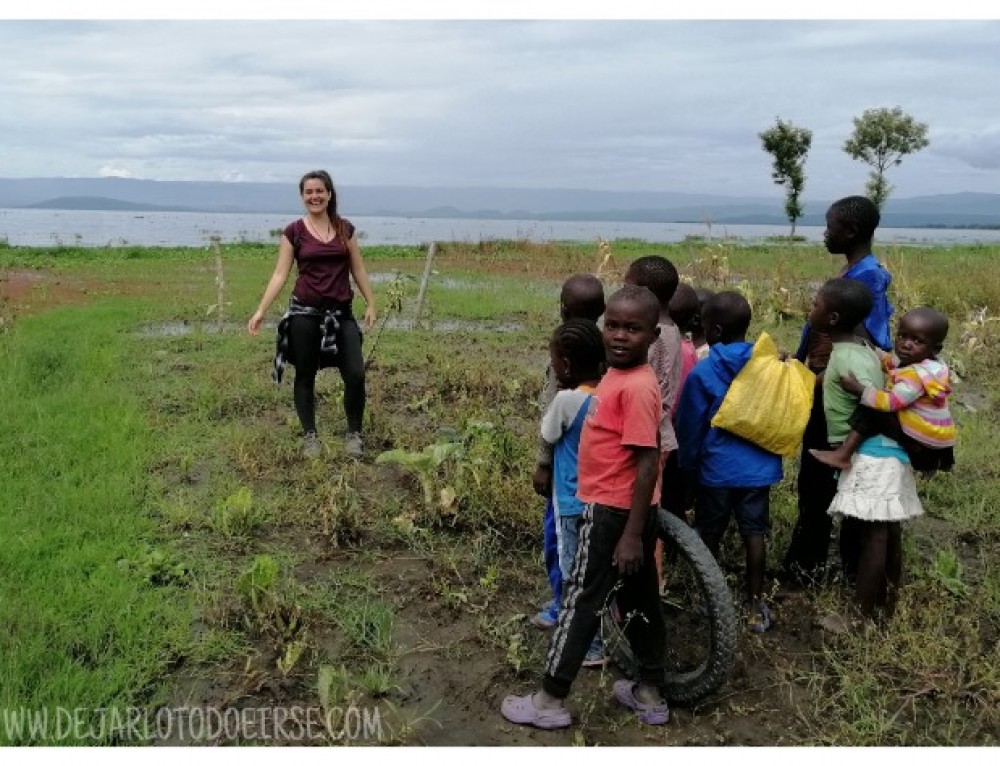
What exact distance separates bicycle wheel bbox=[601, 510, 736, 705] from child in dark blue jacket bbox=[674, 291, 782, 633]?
11.2 inches

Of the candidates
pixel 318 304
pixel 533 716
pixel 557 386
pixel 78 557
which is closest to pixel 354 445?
pixel 318 304

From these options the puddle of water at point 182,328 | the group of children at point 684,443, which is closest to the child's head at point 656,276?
the group of children at point 684,443

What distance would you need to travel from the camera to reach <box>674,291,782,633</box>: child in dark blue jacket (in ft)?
10.7

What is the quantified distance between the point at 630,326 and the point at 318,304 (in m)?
3.19

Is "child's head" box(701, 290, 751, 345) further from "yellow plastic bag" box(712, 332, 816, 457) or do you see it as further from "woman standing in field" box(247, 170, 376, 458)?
"woman standing in field" box(247, 170, 376, 458)

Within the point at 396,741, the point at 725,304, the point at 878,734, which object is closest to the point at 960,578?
the point at 878,734

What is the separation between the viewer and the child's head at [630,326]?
2.52 m

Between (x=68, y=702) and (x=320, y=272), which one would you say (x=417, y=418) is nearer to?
(x=320, y=272)

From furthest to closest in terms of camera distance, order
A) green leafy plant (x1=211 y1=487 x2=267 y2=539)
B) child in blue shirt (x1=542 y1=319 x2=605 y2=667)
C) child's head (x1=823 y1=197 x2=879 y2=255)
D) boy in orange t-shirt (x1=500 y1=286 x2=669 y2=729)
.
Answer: green leafy plant (x1=211 y1=487 x2=267 y2=539) → child's head (x1=823 y1=197 x2=879 y2=255) → child in blue shirt (x1=542 y1=319 x2=605 y2=667) → boy in orange t-shirt (x1=500 y1=286 x2=669 y2=729)

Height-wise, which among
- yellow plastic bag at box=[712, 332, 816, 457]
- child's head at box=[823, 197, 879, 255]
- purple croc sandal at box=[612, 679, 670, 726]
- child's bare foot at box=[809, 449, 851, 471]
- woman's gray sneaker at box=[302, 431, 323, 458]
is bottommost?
purple croc sandal at box=[612, 679, 670, 726]

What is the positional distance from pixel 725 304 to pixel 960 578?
174cm

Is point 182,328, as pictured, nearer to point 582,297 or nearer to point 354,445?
point 354,445

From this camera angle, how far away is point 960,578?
370 centimetres

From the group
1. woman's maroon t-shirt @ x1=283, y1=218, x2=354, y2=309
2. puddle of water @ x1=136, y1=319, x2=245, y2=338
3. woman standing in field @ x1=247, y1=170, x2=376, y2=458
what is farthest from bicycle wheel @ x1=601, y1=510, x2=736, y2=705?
puddle of water @ x1=136, y1=319, x2=245, y2=338
